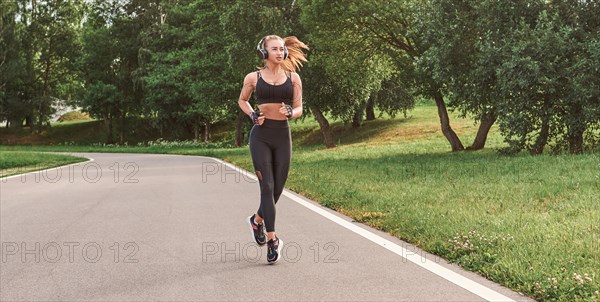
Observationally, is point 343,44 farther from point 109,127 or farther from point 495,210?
point 109,127

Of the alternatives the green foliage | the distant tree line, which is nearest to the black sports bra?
the distant tree line

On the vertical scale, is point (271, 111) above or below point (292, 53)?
below

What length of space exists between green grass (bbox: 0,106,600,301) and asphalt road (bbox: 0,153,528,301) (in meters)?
0.28

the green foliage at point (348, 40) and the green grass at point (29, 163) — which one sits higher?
the green foliage at point (348, 40)

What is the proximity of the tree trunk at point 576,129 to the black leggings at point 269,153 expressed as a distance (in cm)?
1343

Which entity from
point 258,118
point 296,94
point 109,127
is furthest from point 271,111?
point 109,127

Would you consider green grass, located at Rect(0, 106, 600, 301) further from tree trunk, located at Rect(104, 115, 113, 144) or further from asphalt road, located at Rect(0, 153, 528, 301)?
tree trunk, located at Rect(104, 115, 113, 144)

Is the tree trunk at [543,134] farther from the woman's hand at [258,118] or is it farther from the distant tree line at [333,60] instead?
the woman's hand at [258,118]

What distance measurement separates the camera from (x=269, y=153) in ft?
17.8

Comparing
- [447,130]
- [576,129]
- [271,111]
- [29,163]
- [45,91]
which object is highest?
[45,91]

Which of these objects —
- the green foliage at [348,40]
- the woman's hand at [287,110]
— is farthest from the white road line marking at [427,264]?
the green foliage at [348,40]

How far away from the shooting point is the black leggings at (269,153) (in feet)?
17.6

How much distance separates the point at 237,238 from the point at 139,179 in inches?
360

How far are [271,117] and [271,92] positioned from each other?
0.23m
